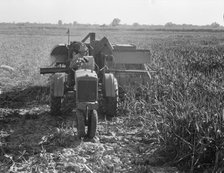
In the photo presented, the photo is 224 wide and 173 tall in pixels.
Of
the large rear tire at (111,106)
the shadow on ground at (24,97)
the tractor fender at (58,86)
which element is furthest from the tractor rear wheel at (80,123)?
the shadow on ground at (24,97)

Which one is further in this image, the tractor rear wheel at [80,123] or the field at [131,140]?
the tractor rear wheel at [80,123]

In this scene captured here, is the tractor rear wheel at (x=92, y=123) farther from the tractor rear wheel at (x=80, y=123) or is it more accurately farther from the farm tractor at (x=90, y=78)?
the tractor rear wheel at (x=80, y=123)

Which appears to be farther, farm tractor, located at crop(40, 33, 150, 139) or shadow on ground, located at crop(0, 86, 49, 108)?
shadow on ground, located at crop(0, 86, 49, 108)

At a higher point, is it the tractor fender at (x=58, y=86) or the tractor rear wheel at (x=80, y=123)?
the tractor fender at (x=58, y=86)

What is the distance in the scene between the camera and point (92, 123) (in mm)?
5469

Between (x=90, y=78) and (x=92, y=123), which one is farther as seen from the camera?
(x=90, y=78)

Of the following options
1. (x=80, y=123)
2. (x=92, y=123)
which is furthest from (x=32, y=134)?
(x=92, y=123)

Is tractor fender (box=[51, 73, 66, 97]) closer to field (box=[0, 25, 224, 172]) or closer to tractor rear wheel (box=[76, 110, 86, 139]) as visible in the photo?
field (box=[0, 25, 224, 172])

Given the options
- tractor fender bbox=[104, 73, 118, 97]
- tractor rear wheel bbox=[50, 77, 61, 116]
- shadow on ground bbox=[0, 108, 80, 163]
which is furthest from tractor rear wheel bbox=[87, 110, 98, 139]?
tractor rear wheel bbox=[50, 77, 61, 116]

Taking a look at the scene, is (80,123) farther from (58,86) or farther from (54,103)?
(54,103)

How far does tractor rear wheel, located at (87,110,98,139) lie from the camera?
5.45 m

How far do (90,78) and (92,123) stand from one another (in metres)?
0.70

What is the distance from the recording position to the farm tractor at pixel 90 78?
5.50 meters

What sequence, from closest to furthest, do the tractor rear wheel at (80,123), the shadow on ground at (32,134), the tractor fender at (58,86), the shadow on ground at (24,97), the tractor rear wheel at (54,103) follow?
the shadow on ground at (32,134), the tractor rear wheel at (80,123), the tractor fender at (58,86), the tractor rear wheel at (54,103), the shadow on ground at (24,97)
